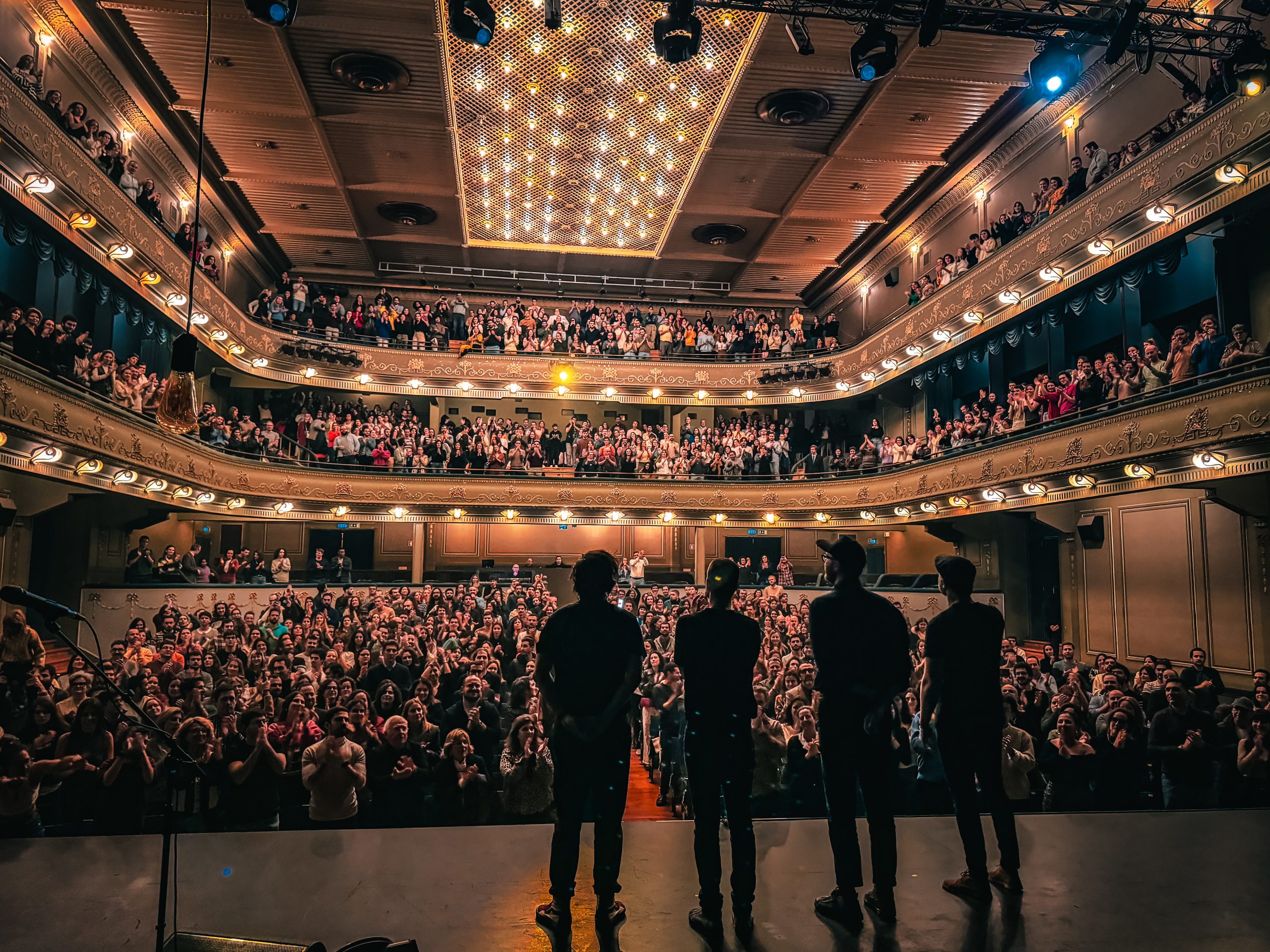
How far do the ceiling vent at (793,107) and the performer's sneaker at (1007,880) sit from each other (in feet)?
49.2

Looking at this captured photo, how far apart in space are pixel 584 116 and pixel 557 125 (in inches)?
28.3

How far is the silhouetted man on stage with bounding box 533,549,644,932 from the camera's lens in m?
3.25

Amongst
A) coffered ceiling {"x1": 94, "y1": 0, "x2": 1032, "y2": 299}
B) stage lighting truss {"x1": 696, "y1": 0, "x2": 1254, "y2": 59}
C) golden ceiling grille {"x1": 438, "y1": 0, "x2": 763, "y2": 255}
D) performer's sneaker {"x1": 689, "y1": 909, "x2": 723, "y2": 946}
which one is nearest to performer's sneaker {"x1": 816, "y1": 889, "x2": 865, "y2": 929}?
performer's sneaker {"x1": 689, "y1": 909, "x2": 723, "y2": 946}

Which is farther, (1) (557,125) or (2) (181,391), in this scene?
(1) (557,125)

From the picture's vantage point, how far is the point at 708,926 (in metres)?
3.10

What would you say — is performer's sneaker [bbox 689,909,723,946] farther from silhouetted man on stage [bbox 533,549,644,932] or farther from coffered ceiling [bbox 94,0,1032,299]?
coffered ceiling [bbox 94,0,1032,299]

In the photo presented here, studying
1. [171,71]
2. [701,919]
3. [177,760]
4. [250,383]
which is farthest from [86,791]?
[250,383]

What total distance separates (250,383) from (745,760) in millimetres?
21429

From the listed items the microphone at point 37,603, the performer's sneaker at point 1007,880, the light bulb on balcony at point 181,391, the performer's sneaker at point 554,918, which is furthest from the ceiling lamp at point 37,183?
the performer's sneaker at point 1007,880

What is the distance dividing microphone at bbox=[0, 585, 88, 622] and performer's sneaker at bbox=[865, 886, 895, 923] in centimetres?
319

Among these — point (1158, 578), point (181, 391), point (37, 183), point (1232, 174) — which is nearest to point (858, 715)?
point (181, 391)

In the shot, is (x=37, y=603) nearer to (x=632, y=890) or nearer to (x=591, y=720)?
(x=591, y=720)

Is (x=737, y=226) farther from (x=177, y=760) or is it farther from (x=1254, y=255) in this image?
(x=177, y=760)

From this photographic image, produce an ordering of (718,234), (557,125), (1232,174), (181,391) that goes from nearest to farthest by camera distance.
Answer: (181,391), (1232,174), (557,125), (718,234)
